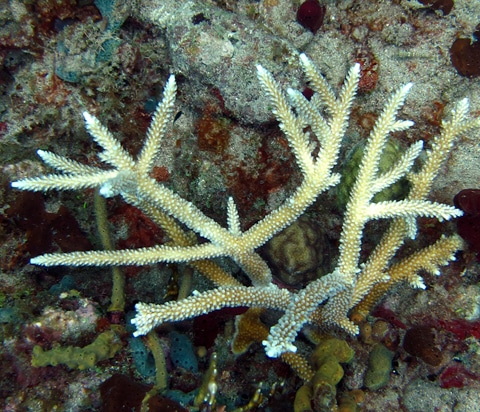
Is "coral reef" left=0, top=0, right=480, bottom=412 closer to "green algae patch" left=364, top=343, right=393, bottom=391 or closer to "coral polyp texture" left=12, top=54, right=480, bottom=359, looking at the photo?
"green algae patch" left=364, top=343, right=393, bottom=391

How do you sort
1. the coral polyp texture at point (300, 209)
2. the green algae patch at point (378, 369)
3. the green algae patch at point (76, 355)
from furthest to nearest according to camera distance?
the green algae patch at point (378, 369) → the green algae patch at point (76, 355) → the coral polyp texture at point (300, 209)

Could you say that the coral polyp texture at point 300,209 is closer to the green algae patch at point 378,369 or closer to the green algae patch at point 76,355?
the green algae patch at point 378,369

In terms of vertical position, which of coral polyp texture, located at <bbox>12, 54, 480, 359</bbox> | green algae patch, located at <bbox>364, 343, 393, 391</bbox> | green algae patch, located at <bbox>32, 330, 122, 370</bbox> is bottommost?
green algae patch, located at <bbox>32, 330, 122, 370</bbox>

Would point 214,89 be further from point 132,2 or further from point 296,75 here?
point 132,2

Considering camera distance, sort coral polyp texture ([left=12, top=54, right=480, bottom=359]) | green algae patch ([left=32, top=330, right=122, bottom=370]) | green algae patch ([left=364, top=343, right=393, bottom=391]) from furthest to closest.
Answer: green algae patch ([left=364, top=343, right=393, bottom=391]) < green algae patch ([left=32, top=330, right=122, bottom=370]) < coral polyp texture ([left=12, top=54, right=480, bottom=359])

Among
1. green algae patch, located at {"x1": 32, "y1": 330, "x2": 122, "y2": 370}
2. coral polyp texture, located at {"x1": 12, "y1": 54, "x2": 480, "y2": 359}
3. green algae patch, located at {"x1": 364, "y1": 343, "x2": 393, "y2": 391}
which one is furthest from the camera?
green algae patch, located at {"x1": 364, "y1": 343, "x2": 393, "y2": 391}

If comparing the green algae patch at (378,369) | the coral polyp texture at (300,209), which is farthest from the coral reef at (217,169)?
the coral polyp texture at (300,209)

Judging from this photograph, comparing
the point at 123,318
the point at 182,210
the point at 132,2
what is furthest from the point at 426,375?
the point at 132,2

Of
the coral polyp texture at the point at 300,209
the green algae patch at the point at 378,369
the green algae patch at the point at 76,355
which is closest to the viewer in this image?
the coral polyp texture at the point at 300,209

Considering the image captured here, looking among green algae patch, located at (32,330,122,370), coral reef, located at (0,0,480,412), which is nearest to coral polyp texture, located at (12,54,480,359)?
coral reef, located at (0,0,480,412)

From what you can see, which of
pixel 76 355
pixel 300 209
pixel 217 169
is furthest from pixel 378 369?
pixel 76 355
